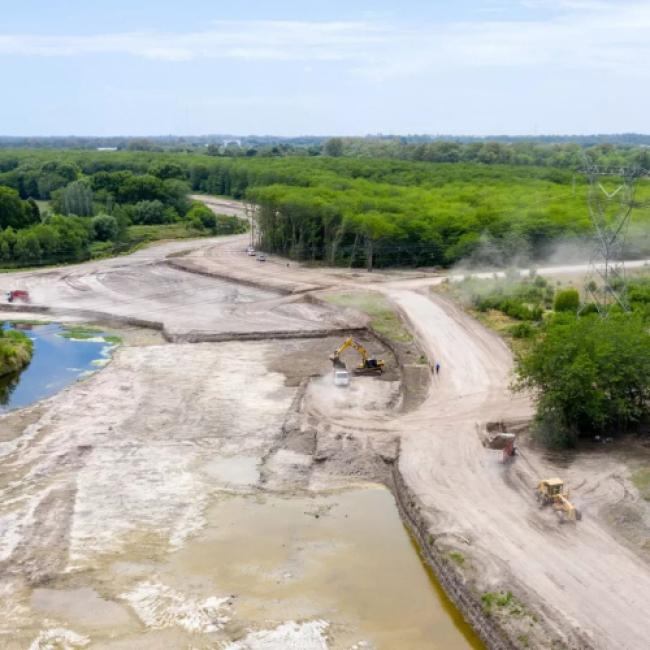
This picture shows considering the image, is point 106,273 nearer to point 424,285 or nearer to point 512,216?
point 424,285

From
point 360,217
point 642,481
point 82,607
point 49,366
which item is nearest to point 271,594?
point 82,607

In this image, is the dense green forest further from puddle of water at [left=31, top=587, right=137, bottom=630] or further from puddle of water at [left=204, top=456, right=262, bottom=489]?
puddle of water at [left=31, top=587, right=137, bottom=630]

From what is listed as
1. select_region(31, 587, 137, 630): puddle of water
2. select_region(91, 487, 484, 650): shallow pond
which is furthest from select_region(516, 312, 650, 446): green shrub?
select_region(31, 587, 137, 630): puddle of water

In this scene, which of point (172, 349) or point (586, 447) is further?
point (172, 349)

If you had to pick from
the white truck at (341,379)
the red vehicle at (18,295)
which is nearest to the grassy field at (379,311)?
the white truck at (341,379)

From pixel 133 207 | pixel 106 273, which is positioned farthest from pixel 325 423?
pixel 133 207

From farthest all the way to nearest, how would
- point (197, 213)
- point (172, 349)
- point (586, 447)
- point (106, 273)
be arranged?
point (197, 213) → point (106, 273) → point (172, 349) → point (586, 447)
